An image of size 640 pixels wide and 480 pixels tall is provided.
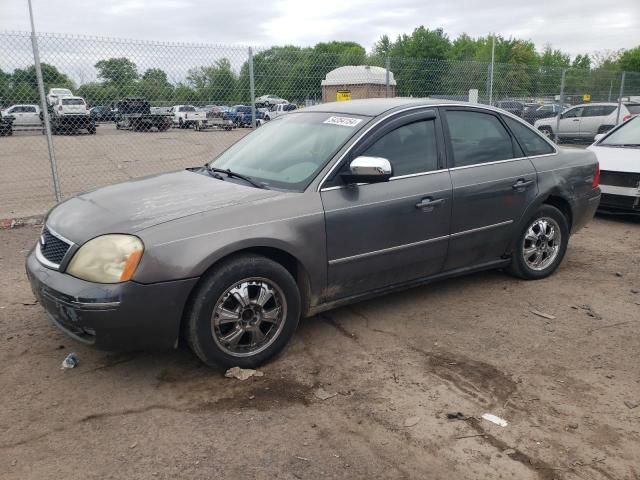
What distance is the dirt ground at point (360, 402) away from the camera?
257 cm

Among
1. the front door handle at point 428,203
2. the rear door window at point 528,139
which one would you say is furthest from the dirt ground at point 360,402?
the rear door window at point 528,139

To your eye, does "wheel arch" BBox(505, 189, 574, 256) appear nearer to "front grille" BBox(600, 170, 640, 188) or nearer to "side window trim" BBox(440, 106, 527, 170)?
"side window trim" BBox(440, 106, 527, 170)

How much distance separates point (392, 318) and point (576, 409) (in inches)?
60.2

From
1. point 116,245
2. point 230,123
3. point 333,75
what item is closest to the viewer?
point 116,245

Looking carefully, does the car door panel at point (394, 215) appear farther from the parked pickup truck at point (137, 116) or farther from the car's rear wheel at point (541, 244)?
the parked pickup truck at point (137, 116)

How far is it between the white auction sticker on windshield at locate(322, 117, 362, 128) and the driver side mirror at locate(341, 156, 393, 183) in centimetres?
41

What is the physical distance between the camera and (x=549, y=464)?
101 inches

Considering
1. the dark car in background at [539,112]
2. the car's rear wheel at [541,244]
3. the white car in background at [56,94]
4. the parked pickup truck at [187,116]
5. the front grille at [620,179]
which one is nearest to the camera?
the car's rear wheel at [541,244]

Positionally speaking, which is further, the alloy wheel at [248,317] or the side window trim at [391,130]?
the side window trim at [391,130]

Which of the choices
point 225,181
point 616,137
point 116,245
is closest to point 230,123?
point 616,137

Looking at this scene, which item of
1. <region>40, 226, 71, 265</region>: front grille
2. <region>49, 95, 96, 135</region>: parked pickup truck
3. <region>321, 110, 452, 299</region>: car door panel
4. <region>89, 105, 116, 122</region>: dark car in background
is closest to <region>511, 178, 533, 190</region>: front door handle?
<region>321, 110, 452, 299</region>: car door panel

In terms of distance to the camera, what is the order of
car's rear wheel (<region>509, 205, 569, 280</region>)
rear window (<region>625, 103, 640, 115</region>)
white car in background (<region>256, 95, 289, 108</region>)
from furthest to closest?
rear window (<region>625, 103, 640, 115</region>)
white car in background (<region>256, 95, 289, 108</region>)
car's rear wheel (<region>509, 205, 569, 280</region>)

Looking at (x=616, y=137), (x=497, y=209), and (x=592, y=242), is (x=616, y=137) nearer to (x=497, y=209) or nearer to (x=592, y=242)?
(x=592, y=242)

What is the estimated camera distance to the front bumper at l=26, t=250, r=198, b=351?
292cm
